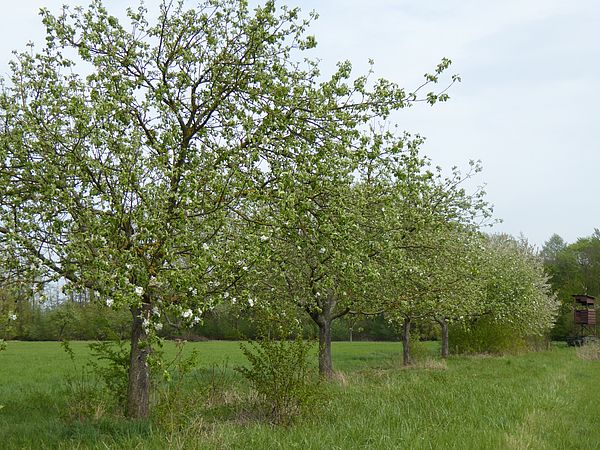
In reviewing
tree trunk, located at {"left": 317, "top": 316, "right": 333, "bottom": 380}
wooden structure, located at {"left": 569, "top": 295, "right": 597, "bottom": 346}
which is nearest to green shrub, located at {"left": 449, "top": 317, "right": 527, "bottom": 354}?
wooden structure, located at {"left": 569, "top": 295, "right": 597, "bottom": 346}

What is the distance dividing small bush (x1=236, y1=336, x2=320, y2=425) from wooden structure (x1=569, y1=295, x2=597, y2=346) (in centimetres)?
4747

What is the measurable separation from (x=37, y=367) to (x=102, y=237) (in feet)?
74.1

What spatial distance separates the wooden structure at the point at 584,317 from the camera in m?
52.0

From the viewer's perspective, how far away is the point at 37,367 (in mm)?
27375

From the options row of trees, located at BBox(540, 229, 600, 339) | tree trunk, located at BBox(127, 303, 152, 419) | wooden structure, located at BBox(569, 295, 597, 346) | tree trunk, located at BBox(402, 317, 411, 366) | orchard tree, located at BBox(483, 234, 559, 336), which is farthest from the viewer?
row of trees, located at BBox(540, 229, 600, 339)

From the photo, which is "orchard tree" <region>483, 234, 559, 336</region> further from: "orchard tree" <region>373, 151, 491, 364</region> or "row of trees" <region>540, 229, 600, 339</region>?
"row of trees" <region>540, 229, 600, 339</region>

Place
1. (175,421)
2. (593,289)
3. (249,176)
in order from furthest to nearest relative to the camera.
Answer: (593,289)
(249,176)
(175,421)

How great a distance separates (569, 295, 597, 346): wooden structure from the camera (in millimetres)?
52000

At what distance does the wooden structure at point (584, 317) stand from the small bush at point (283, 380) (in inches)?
1869

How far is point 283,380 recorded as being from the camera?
33.2ft

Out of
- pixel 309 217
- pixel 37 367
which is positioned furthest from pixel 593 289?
pixel 309 217

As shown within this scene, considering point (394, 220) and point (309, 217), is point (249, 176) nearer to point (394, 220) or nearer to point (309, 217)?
point (309, 217)

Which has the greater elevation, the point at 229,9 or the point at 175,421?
the point at 229,9

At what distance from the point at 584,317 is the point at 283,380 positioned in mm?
50448
